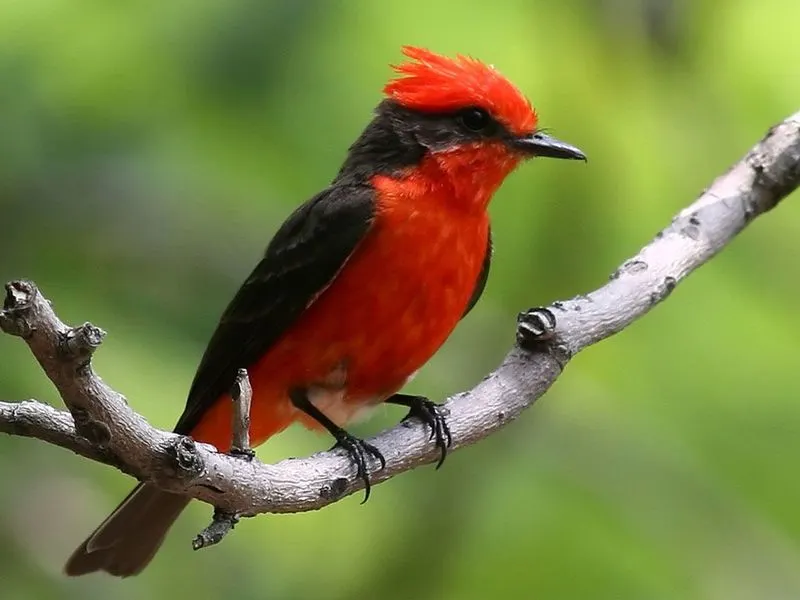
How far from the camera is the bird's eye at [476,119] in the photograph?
435cm

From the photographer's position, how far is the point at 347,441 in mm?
3668

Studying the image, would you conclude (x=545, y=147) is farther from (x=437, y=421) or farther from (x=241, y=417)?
(x=241, y=417)

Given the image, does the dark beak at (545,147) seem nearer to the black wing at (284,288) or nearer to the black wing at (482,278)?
the black wing at (482,278)

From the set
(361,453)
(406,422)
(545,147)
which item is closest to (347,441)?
(361,453)

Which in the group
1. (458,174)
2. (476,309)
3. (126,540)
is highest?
(458,174)

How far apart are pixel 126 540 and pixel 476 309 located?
5.25ft

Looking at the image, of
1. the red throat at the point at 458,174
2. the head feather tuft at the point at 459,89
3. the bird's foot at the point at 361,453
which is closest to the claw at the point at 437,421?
the bird's foot at the point at 361,453

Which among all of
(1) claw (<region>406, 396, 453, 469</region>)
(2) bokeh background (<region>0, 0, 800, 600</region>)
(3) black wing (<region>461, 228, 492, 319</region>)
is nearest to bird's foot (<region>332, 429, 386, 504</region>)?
(1) claw (<region>406, 396, 453, 469</region>)

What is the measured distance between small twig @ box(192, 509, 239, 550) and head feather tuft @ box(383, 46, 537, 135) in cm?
199

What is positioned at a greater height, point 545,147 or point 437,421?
point 545,147

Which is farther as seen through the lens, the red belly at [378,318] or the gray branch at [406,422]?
the red belly at [378,318]

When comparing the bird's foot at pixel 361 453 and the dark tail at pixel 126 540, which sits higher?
the bird's foot at pixel 361 453

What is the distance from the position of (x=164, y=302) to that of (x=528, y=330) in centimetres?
143

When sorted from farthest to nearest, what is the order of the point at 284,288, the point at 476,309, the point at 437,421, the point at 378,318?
the point at 476,309 → the point at 284,288 → the point at 378,318 → the point at 437,421
